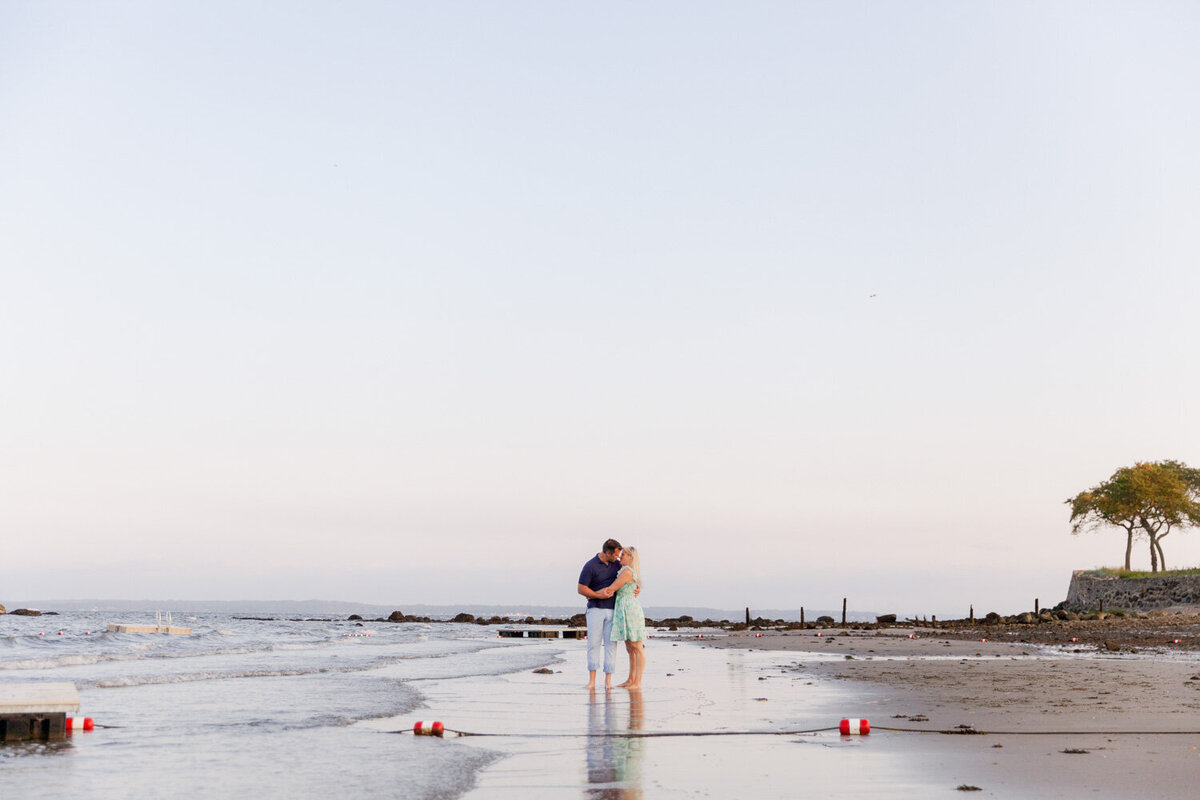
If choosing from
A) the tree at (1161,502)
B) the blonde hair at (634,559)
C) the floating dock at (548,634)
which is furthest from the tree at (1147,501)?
the blonde hair at (634,559)

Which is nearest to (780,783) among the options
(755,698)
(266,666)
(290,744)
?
(290,744)

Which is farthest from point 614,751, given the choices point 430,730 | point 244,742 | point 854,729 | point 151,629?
point 151,629

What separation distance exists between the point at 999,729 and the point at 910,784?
3619mm

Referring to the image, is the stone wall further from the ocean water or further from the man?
the man

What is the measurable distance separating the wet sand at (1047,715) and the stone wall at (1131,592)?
99.6 feet

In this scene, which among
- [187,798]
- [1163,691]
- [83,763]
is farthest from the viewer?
[1163,691]

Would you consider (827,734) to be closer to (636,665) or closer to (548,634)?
(636,665)

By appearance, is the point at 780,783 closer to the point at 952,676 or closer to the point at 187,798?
the point at 187,798

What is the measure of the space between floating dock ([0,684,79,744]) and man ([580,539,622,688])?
726 cm

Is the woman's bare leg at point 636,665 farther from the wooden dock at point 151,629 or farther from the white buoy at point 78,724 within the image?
the wooden dock at point 151,629

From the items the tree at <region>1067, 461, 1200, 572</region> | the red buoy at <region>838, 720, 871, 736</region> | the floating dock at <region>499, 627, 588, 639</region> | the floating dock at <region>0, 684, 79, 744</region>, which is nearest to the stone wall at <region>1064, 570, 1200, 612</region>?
the tree at <region>1067, 461, 1200, 572</region>

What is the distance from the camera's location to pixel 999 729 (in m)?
10.5

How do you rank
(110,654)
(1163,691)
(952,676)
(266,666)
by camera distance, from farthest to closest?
1. (110,654)
2. (266,666)
3. (952,676)
4. (1163,691)

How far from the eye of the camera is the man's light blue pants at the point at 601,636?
15633 millimetres
